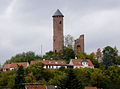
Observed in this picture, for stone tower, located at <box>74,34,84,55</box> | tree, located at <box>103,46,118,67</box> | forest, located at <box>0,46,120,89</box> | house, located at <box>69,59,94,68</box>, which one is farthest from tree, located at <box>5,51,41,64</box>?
tree, located at <box>103,46,118,67</box>

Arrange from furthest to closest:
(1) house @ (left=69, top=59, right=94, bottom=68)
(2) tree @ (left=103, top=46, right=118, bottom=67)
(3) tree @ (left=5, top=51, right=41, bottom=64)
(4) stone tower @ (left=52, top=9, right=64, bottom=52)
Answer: (4) stone tower @ (left=52, top=9, right=64, bottom=52), (3) tree @ (left=5, top=51, right=41, bottom=64), (2) tree @ (left=103, top=46, right=118, bottom=67), (1) house @ (left=69, top=59, right=94, bottom=68)

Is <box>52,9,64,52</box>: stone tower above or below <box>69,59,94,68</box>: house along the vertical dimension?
above

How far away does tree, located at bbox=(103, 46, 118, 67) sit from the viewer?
7962 cm

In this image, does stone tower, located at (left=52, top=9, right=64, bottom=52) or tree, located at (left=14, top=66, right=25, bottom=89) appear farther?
stone tower, located at (left=52, top=9, right=64, bottom=52)

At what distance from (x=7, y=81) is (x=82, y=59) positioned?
66.7ft

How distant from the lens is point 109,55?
80625 mm

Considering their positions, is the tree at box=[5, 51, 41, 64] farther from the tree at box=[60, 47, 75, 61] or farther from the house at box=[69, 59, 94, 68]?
the house at box=[69, 59, 94, 68]

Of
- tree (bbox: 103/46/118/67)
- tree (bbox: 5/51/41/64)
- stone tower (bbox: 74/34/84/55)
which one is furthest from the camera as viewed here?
stone tower (bbox: 74/34/84/55)

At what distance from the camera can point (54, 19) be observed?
279 ft

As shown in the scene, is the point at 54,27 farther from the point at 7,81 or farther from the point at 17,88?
the point at 17,88

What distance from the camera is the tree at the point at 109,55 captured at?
79625 millimetres

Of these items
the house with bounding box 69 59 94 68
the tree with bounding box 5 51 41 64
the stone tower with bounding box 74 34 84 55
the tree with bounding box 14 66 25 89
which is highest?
the stone tower with bounding box 74 34 84 55

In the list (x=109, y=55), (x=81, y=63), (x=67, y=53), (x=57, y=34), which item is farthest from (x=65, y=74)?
(x=57, y=34)

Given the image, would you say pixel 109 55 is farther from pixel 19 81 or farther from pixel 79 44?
pixel 19 81
